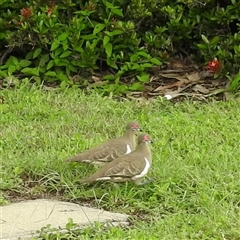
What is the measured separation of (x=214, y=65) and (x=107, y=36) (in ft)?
4.05

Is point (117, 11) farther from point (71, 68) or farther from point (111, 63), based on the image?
point (71, 68)

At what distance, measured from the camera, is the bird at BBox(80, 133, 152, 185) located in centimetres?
547

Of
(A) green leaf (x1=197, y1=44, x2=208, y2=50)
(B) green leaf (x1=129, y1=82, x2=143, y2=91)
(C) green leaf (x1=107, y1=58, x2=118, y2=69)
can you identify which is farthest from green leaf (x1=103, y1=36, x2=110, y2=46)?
(A) green leaf (x1=197, y1=44, x2=208, y2=50)

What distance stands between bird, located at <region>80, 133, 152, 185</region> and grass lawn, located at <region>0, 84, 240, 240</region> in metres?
0.12

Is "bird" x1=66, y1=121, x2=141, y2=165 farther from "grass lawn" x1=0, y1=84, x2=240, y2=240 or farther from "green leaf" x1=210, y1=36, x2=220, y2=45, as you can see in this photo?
"green leaf" x1=210, y1=36, x2=220, y2=45

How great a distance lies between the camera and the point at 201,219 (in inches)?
201

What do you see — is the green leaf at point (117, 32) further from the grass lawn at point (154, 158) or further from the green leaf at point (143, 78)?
the grass lawn at point (154, 158)

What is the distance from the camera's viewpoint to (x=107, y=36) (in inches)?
331

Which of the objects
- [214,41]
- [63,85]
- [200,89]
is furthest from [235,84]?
[63,85]

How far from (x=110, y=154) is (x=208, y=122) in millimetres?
1719

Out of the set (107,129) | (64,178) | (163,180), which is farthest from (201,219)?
(107,129)

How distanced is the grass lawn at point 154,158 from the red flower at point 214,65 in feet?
1.83

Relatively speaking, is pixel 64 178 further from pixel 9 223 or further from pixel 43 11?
pixel 43 11

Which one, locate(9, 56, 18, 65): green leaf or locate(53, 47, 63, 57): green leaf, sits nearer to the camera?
locate(53, 47, 63, 57): green leaf
